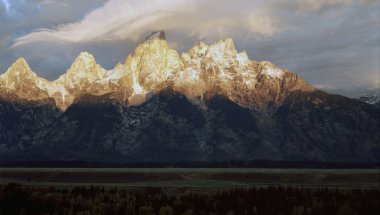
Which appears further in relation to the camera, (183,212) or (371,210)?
(183,212)

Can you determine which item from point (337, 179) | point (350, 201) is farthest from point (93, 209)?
point (337, 179)

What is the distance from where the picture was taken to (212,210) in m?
60.1

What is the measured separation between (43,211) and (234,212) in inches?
849

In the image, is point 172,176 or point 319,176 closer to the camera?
point 319,176

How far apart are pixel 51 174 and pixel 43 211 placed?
379ft

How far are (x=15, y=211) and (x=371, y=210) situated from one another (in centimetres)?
3814

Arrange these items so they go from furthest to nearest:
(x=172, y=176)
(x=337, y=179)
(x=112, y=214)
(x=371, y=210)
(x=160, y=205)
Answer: (x=172, y=176), (x=337, y=179), (x=160, y=205), (x=112, y=214), (x=371, y=210)

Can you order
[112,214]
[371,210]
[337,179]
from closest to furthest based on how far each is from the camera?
[371,210] → [112,214] → [337,179]

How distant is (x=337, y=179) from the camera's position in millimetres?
144875

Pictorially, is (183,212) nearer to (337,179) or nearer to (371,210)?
(371,210)

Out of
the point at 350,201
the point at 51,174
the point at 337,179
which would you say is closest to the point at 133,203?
the point at 350,201

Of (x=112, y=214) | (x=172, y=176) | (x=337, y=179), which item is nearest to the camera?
(x=112, y=214)

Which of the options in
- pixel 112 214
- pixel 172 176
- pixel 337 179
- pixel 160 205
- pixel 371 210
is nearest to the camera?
pixel 371 210

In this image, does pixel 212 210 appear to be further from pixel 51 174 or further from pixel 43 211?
pixel 51 174
